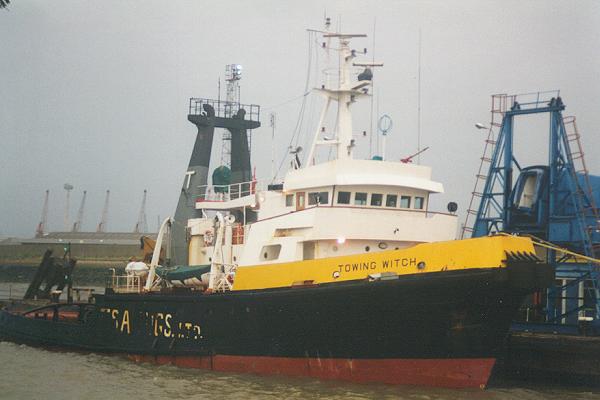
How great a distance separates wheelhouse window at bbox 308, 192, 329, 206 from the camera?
627 inches

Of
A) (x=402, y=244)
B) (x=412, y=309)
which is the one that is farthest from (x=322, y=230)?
(x=412, y=309)

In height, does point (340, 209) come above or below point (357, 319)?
above

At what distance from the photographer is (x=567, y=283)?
733 inches

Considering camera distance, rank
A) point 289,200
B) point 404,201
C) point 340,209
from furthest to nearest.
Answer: point 289,200
point 404,201
point 340,209

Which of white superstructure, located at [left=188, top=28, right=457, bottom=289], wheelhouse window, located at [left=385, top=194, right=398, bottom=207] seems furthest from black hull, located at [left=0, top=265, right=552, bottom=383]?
wheelhouse window, located at [left=385, top=194, right=398, bottom=207]

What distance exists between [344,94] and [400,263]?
582cm

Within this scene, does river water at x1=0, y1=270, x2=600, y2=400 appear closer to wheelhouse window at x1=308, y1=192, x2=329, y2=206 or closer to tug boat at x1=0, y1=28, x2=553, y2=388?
tug boat at x1=0, y1=28, x2=553, y2=388

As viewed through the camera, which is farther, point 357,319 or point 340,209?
point 340,209

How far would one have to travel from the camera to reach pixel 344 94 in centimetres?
1761

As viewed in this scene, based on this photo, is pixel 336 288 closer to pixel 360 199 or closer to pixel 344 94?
pixel 360 199

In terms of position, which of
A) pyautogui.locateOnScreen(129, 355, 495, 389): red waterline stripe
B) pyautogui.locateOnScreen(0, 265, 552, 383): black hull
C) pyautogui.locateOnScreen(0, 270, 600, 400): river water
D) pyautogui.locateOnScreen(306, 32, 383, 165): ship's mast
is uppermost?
pyautogui.locateOnScreen(306, 32, 383, 165): ship's mast

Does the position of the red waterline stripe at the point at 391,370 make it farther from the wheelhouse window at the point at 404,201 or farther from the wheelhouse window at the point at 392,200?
the wheelhouse window at the point at 404,201

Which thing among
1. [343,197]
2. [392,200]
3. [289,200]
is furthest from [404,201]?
[289,200]

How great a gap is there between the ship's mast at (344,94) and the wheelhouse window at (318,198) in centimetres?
129
